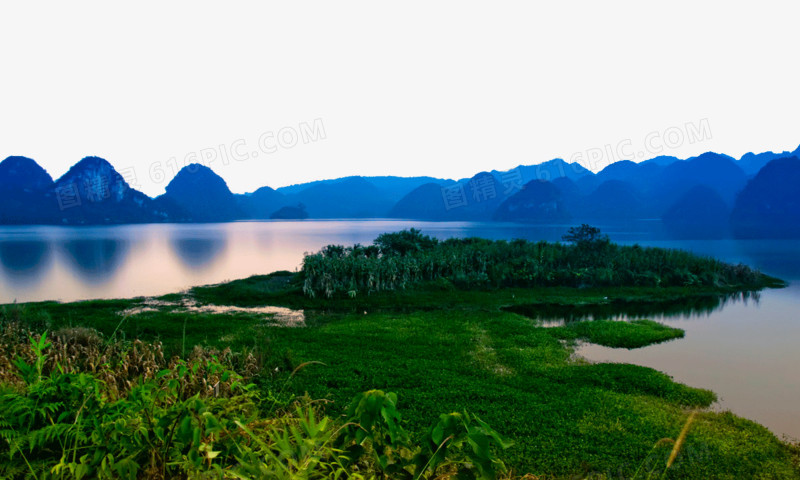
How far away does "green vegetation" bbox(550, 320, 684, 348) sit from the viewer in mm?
9493

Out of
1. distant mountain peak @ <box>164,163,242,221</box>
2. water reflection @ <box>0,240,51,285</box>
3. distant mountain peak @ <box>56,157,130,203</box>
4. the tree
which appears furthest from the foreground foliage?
distant mountain peak @ <box>164,163,242,221</box>

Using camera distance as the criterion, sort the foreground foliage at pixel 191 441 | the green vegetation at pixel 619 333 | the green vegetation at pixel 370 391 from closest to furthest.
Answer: the foreground foliage at pixel 191 441 → the green vegetation at pixel 370 391 → the green vegetation at pixel 619 333

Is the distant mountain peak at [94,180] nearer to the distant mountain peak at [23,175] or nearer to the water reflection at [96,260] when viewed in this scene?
the distant mountain peak at [23,175]

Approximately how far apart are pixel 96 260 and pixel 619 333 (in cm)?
2779

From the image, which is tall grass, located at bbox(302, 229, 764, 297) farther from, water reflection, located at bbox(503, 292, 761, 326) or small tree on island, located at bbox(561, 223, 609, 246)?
water reflection, located at bbox(503, 292, 761, 326)

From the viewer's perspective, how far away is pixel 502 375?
704 cm

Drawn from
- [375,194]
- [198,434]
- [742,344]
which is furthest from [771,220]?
[375,194]

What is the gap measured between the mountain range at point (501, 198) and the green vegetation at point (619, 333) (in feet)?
159

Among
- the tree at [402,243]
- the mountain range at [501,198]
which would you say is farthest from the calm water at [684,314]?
the mountain range at [501,198]

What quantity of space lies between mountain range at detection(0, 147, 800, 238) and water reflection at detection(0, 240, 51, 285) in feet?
195

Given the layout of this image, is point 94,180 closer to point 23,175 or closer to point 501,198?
point 23,175

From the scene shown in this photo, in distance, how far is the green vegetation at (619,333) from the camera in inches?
374

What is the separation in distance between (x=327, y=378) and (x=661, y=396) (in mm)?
5116

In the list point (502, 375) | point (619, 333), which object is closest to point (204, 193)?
point (619, 333)
